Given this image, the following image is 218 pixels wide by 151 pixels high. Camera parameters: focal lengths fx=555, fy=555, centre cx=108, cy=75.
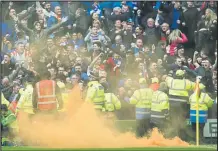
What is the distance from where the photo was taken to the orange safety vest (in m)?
7.84

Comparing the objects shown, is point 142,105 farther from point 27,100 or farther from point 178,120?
point 27,100

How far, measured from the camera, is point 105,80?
7.89m

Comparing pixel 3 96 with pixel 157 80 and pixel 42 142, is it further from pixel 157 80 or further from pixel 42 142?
pixel 157 80

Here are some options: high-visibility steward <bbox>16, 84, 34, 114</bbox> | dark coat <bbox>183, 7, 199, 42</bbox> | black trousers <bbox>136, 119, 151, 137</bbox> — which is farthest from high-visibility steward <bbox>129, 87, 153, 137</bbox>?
high-visibility steward <bbox>16, 84, 34, 114</bbox>

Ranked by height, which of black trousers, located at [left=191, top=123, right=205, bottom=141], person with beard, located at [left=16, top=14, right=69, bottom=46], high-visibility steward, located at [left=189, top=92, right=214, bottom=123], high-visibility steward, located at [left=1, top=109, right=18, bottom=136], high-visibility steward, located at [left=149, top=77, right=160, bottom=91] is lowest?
black trousers, located at [left=191, top=123, right=205, bottom=141]

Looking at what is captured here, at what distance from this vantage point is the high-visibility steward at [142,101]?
790 cm

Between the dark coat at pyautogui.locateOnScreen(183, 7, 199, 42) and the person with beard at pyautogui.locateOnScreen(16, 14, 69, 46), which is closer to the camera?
the person with beard at pyautogui.locateOnScreen(16, 14, 69, 46)

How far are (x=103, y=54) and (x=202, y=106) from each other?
5.30 feet

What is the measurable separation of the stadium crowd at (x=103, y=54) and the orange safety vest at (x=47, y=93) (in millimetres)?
61

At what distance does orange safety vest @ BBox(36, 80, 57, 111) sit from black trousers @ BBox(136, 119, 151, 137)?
1209 millimetres

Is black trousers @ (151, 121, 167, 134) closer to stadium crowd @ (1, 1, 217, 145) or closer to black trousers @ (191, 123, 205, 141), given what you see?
stadium crowd @ (1, 1, 217, 145)

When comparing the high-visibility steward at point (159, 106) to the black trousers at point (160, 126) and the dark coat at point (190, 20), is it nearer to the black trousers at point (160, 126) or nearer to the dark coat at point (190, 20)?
the black trousers at point (160, 126)

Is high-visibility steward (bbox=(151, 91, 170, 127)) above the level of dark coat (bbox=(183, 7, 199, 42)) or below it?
below

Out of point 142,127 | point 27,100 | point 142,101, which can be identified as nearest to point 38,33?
point 27,100
